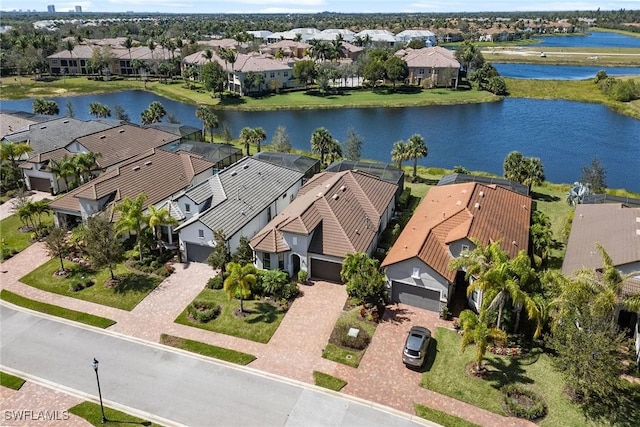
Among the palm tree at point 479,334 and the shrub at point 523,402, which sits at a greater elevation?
the palm tree at point 479,334

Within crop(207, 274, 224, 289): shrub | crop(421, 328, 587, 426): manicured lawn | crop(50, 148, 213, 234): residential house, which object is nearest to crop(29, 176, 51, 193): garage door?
crop(50, 148, 213, 234): residential house

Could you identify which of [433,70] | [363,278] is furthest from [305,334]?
[433,70]

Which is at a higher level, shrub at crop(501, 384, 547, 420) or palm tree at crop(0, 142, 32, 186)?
palm tree at crop(0, 142, 32, 186)

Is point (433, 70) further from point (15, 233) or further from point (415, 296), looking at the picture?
point (15, 233)

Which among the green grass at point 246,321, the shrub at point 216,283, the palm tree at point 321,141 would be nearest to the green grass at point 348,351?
the green grass at point 246,321

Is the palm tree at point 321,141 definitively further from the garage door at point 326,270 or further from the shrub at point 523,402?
the shrub at point 523,402

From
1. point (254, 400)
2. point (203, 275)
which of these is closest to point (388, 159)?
point (203, 275)

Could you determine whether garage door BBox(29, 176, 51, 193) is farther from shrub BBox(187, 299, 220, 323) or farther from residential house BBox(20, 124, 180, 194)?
shrub BBox(187, 299, 220, 323)
